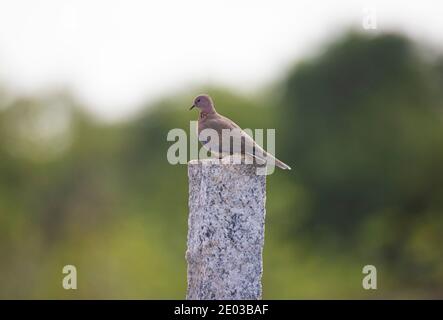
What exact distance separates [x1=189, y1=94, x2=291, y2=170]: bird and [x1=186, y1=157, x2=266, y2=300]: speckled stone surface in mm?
573

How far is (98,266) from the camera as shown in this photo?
116ft

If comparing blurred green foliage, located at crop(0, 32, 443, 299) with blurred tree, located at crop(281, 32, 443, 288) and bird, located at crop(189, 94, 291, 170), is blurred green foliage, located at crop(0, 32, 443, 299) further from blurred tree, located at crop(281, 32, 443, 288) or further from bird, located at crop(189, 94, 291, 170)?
bird, located at crop(189, 94, 291, 170)

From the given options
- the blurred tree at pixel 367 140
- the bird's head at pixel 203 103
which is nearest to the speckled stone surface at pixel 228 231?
the bird's head at pixel 203 103

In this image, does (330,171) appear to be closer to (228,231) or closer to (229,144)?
(229,144)

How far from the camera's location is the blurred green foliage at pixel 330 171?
42812 millimetres

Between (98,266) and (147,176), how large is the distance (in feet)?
48.2

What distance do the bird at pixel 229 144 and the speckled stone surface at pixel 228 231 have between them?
0.57 m

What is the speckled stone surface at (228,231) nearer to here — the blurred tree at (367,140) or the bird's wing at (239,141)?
the bird's wing at (239,141)

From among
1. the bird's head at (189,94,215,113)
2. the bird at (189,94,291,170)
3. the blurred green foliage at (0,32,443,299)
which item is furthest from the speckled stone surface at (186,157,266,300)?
the blurred green foliage at (0,32,443,299)

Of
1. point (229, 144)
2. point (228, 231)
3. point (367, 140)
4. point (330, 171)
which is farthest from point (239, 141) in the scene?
point (367, 140)

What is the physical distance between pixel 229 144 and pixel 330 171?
41894 millimetres

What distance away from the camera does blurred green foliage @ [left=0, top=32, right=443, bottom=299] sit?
42.8 m
